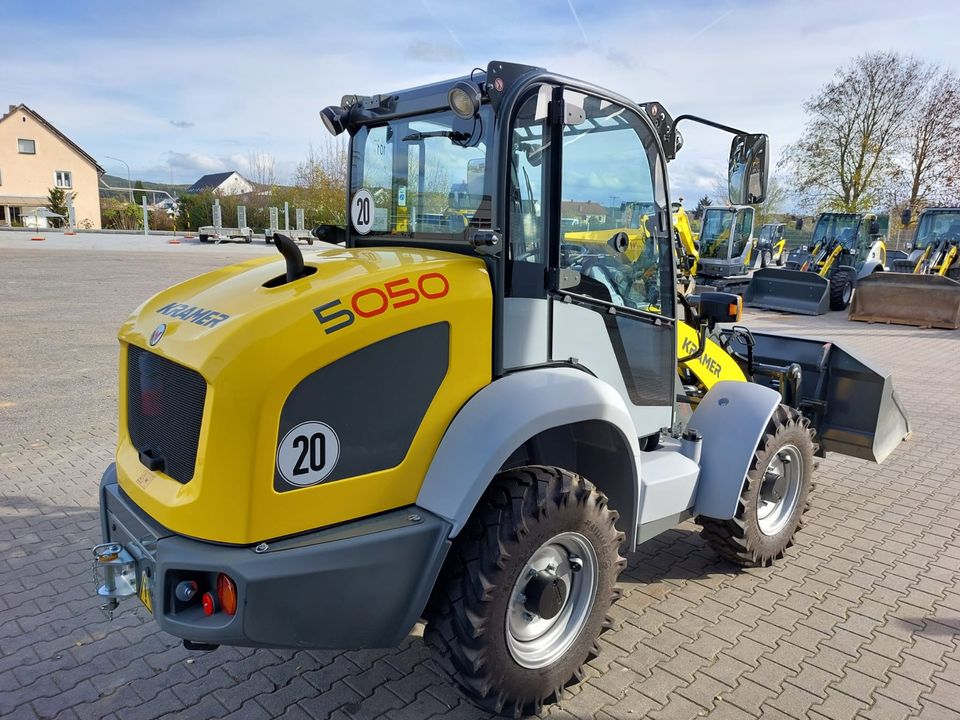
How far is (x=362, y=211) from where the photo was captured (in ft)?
11.4

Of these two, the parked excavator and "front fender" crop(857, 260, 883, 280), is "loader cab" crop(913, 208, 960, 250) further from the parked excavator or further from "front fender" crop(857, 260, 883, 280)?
the parked excavator

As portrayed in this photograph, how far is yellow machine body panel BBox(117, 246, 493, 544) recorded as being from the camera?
2.15 meters

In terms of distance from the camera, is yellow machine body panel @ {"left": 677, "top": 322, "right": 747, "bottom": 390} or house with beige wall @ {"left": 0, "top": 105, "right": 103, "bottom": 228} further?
house with beige wall @ {"left": 0, "top": 105, "right": 103, "bottom": 228}

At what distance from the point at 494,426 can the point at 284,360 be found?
2.55 ft

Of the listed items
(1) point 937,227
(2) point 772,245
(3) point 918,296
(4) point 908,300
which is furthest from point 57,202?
(3) point 918,296

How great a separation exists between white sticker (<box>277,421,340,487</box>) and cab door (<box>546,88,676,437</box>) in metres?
1.06

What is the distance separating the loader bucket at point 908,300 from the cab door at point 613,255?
521 inches

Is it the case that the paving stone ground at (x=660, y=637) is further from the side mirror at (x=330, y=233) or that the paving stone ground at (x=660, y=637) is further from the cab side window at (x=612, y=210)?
the side mirror at (x=330, y=233)

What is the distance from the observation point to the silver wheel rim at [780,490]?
4.06 meters

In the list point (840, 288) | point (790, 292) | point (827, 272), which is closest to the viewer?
point (790, 292)

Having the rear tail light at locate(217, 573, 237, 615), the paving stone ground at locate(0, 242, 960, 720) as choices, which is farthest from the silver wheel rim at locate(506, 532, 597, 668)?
the rear tail light at locate(217, 573, 237, 615)

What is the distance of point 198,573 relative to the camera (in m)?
2.27

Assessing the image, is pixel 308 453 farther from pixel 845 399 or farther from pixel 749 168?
pixel 845 399

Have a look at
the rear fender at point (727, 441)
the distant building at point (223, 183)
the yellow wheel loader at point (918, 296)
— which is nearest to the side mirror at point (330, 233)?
the rear fender at point (727, 441)
